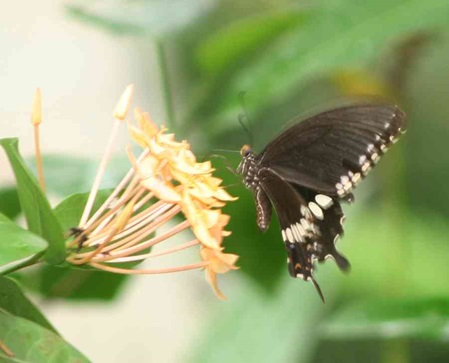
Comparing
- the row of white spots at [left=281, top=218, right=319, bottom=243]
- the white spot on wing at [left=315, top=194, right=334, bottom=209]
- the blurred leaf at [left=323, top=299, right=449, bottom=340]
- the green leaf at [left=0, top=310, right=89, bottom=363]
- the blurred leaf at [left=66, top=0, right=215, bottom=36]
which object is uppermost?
the blurred leaf at [left=66, top=0, right=215, bottom=36]

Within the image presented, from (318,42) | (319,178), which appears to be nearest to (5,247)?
(319,178)

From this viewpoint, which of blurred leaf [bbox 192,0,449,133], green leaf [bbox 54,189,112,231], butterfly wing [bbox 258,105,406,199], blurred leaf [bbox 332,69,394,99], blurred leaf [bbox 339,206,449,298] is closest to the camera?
green leaf [bbox 54,189,112,231]

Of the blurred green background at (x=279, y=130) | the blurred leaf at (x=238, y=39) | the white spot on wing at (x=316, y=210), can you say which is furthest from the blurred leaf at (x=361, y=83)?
the white spot on wing at (x=316, y=210)

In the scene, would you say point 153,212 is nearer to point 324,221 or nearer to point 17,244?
point 17,244

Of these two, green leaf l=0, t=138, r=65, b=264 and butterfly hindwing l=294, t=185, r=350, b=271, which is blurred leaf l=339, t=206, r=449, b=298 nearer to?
butterfly hindwing l=294, t=185, r=350, b=271

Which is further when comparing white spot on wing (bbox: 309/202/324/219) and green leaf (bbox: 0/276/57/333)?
white spot on wing (bbox: 309/202/324/219)

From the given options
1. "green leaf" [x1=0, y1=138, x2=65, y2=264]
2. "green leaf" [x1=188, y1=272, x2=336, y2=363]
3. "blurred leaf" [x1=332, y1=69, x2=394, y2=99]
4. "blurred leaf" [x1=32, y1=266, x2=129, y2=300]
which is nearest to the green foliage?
"blurred leaf" [x1=32, y1=266, x2=129, y2=300]
